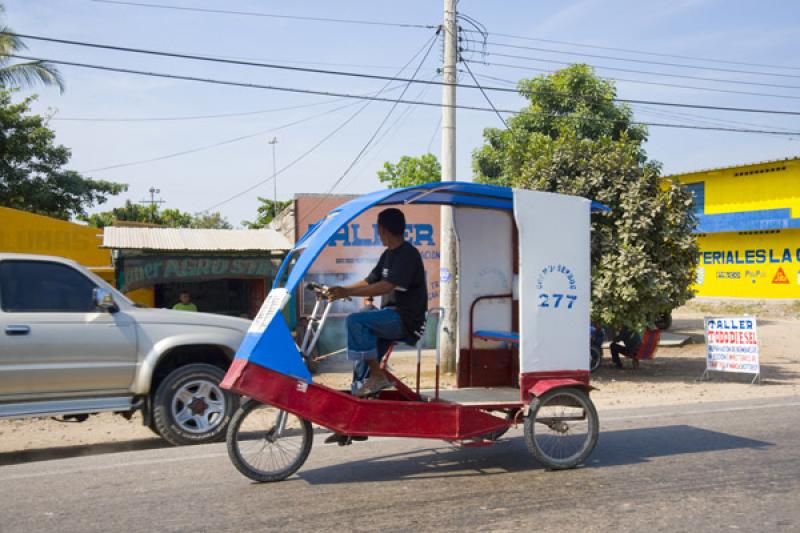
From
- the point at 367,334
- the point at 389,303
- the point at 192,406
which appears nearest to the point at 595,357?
the point at 192,406

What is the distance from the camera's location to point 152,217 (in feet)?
178

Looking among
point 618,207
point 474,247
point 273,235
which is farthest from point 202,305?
point 474,247

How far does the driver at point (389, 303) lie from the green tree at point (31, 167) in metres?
23.9

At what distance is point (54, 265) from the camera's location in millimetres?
7520

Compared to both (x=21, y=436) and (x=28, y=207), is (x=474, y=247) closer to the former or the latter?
(x=21, y=436)

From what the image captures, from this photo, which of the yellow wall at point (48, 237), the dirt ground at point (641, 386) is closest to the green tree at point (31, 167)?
the yellow wall at point (48, 237)

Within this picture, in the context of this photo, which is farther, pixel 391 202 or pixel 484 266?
pixel 484 266

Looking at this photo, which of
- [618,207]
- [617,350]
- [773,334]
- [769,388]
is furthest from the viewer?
[773,334]

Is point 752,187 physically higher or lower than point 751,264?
higher

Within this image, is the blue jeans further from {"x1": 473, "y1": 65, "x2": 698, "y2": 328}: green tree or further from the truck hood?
{"x1": 473, "y1": 65, "x2": 698, "y2": 328}: green tree

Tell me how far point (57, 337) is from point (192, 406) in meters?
1.52

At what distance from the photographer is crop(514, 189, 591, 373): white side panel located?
20.5 feet

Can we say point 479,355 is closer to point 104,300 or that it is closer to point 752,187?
point 104,300

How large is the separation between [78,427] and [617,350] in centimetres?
1064
